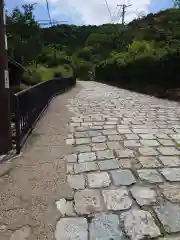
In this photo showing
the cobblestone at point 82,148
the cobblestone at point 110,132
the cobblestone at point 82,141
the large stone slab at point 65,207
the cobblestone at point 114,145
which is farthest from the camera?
the cobblestone at point 110,132

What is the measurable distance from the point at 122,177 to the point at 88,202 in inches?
31.2

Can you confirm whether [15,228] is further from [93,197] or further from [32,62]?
[32,62]

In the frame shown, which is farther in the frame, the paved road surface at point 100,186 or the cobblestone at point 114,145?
the cobblestone at point 114,145

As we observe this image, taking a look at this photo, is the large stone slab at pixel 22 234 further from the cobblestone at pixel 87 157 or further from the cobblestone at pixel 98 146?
the cobblestone at pixel 98 146

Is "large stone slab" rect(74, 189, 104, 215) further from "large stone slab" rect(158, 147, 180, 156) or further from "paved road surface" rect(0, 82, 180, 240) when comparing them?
"large stone slab" rect(158, 147, 180, 156)

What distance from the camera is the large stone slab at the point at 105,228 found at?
2.45 meters

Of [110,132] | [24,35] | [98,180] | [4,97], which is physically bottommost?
[98,180]

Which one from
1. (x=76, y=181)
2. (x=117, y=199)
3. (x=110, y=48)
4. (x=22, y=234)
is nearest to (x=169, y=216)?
(x=117, y=199)

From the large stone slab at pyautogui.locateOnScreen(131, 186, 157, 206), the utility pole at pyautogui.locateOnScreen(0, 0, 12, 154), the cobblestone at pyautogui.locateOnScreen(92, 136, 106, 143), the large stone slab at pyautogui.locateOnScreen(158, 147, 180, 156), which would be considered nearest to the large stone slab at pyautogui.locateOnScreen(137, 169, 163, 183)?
the large stone slab at pyautogui.locateOnScreen(131, 186, 157, 206)

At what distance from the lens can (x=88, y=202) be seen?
119 inches

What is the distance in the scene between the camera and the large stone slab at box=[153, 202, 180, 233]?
8.37 feet

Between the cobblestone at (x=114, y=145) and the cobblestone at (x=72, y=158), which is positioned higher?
the cobblestone at (x=114, y=145)

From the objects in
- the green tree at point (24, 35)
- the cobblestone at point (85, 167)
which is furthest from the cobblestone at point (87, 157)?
the green tree at point (24, 35)

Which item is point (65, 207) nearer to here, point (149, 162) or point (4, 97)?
point (149, 162)
